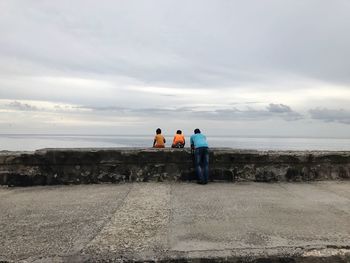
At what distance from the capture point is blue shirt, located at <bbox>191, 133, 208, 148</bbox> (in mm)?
8930

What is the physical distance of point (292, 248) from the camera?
4430 millimetres

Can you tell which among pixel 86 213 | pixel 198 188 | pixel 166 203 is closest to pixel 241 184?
pixel 198 188

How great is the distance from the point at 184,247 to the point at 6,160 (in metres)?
5.46

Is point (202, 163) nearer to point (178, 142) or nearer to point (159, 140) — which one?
point (178, 142)

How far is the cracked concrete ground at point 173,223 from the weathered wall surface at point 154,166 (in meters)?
0.58

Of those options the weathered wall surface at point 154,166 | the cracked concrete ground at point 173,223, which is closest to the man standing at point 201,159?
the weathered wall surface at point 154,166

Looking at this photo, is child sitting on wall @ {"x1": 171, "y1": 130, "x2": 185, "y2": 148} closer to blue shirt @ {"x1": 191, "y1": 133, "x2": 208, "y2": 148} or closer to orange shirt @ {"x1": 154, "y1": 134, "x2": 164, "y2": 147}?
orange shirt @ {"x1": 154, "y1": 134, "x2": 164, "y2": 147}

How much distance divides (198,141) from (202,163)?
1.74 feet

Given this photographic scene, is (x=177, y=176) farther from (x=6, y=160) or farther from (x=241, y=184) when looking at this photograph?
(x=6, y=160)

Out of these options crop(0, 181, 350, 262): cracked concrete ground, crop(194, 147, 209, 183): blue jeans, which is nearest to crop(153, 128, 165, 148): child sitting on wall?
crop(194, 147, 209, 183): blue jeans

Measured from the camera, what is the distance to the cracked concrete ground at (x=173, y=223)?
435 cm

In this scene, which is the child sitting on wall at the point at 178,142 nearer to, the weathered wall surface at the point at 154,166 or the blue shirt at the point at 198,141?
the blue shirt at the point at 198,141

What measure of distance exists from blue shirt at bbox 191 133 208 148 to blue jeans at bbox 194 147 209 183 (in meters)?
0.10

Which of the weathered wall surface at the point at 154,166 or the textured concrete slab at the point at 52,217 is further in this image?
the weathered wall surface at the point at 154,166
